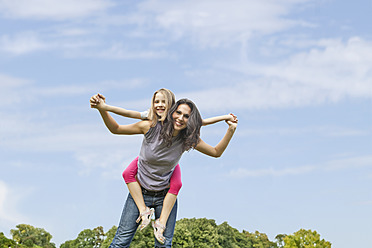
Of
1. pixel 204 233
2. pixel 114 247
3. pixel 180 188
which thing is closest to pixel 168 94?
pixel 180 188

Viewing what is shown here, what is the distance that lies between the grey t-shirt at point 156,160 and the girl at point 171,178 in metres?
0.10

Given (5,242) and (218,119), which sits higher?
(5,242)

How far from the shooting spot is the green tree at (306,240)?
4294cm

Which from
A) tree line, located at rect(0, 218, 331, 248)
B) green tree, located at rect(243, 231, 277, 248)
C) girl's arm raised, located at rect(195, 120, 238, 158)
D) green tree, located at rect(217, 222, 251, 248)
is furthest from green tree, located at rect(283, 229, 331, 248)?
girl's arm raised, located at rect(195, 120, 238, 158)

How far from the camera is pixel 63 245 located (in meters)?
50.1

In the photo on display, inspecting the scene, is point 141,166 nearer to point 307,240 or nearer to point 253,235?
point 307,240

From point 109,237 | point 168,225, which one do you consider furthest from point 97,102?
point 109,237

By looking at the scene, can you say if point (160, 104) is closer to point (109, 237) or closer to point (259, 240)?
point (109, 237)

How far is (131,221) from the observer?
809 cm

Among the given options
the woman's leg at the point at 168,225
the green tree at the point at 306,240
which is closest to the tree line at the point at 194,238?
the green tree at the point at 306,240

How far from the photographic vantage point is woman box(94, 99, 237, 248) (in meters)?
7.89

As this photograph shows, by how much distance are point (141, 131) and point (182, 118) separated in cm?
70

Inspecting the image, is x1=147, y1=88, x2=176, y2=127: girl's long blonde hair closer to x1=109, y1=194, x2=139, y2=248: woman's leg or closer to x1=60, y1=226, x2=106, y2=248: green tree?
x1=109, y1=194, x2=139, y2=248: woman's leg

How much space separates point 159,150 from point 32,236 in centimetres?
5184
